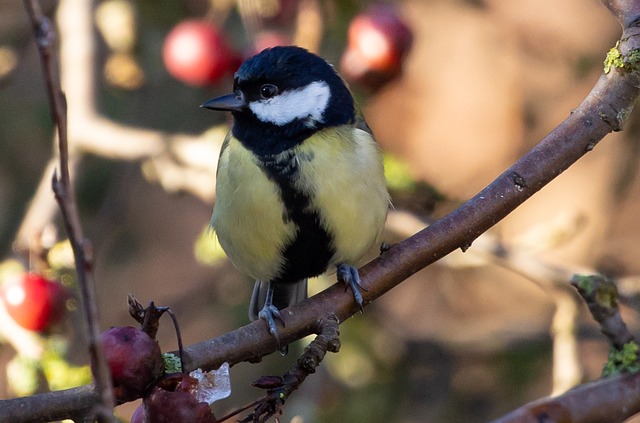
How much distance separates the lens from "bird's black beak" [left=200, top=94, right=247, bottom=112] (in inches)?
79.6

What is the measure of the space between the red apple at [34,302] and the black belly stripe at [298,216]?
55 cm

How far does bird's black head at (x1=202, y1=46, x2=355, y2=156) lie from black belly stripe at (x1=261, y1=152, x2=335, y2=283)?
0.27ft

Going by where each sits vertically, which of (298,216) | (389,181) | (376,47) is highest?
(376,47)

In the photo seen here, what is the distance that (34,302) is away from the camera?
1.97 m

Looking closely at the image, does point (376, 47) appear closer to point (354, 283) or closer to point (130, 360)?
point (354, 283)

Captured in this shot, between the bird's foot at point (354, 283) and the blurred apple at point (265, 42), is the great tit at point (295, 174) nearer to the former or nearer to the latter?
the bird's foot at point (354, 283)

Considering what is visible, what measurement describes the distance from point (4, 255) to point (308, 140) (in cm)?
A: 167

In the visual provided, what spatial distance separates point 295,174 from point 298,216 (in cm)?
9

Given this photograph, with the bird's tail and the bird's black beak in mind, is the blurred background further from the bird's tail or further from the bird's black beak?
the bird's black beak

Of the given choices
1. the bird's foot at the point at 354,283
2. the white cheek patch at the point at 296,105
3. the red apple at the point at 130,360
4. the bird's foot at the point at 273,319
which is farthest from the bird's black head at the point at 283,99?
the red apple at the point at 130,360

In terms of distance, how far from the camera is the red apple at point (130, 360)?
1191 millimetres

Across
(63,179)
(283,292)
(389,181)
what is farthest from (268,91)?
(63,179)

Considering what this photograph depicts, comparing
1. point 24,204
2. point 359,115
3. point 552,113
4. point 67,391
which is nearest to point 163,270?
point 24,204

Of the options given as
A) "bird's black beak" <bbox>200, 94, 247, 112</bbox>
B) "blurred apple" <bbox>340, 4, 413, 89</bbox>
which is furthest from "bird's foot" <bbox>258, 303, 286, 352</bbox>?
"blurred apple" <bbox>340, 4, 413, 89</bbox>
